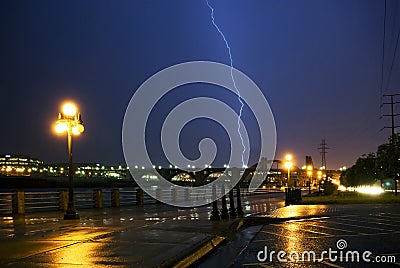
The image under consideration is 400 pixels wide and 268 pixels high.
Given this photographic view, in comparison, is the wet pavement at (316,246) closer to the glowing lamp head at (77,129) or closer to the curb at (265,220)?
the curb at (265,220)

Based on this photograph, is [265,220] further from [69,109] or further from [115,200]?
[115,200]

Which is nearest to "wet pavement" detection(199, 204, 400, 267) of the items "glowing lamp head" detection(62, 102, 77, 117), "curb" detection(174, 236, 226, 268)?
"curb" detection(174, 236, 226, 268)

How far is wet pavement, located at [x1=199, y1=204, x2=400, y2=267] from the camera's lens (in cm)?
982

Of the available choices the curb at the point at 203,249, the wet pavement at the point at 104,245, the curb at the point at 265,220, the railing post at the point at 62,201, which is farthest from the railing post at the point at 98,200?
the curb at the point at 203,249

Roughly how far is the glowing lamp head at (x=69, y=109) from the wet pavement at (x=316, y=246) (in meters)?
9.25

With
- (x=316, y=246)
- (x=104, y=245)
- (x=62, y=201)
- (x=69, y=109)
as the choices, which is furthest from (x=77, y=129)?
(x=316, y=246)

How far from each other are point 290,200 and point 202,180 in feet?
207

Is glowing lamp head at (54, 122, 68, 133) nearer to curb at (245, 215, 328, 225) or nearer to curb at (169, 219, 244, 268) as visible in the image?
curb at (245, 215, 328, 225)

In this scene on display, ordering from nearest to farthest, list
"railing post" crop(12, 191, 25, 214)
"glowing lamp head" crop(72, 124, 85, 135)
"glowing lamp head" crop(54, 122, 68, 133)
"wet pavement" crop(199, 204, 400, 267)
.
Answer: "wet pavement" crop(199, 204, 400, 267) < "glowing lamp head" crop(54, 122, 68, 133) < "glowing lamp head" crop(72, 124, 85, 135) < "railing post" crop(12, 191, 25, 214)

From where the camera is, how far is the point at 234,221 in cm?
1848

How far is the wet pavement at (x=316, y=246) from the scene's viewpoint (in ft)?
32.2

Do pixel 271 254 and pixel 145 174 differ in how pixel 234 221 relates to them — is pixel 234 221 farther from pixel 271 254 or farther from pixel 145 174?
pixel 145 174

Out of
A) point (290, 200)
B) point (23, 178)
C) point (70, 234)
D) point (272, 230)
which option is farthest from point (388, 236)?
point (23, 178)

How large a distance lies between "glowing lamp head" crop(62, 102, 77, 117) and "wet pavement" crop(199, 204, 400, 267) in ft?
30.3
